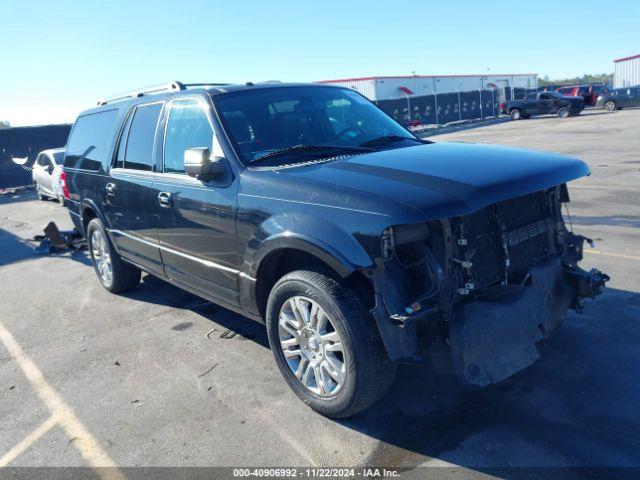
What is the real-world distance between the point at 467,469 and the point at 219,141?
8.79ft

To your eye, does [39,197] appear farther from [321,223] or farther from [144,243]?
[321,223]

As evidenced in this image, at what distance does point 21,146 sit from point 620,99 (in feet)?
114

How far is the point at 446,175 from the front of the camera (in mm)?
3137

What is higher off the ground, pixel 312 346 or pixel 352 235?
pixel 352 235

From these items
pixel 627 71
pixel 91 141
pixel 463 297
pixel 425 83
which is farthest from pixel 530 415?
pixel 627 71

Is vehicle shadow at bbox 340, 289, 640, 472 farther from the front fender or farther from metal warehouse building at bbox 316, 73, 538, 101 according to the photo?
metal warehouse building at bbox 316, 73, 538, 101

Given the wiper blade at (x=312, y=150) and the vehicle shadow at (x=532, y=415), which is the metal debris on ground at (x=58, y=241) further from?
the vehicle shadow at (x=532, y=415)

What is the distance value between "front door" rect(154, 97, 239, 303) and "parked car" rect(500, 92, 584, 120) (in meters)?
33.7

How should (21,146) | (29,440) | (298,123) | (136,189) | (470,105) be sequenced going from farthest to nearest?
(470,105) < (21,146) < (136,189) < (298,123) < (29,440)

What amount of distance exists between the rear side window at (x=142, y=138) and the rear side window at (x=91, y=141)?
0.56 meters

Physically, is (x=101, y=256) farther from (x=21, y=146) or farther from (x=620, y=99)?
(x=620, y=99)

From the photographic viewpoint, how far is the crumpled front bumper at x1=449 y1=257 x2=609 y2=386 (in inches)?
117

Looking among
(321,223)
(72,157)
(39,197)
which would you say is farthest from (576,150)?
(39,197)

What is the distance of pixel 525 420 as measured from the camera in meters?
3.24
